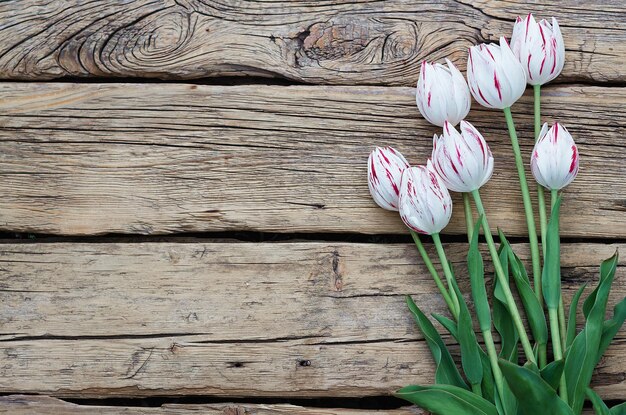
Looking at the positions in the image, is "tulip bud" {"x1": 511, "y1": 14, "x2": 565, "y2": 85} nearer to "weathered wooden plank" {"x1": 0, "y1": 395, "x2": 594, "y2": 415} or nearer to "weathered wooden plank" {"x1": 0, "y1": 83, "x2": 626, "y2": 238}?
"weathered wooden plank" {"x1": 0, "y1": 83, "x2": 626, "y2": 238}

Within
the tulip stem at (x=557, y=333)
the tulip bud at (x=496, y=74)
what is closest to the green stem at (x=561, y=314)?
the tulip stem at (x=557, y=333)

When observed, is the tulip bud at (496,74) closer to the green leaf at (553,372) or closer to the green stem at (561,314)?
the green stem at (561,314)

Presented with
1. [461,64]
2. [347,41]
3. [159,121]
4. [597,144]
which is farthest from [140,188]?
[597,144]

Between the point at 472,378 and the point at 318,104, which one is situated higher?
the point at 318,104

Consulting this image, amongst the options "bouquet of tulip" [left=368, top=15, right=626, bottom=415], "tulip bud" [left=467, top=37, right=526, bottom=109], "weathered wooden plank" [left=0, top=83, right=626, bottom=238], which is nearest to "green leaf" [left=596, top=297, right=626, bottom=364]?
"bouquet of tulip" [left=368, top=15, right=626, bottom=415]

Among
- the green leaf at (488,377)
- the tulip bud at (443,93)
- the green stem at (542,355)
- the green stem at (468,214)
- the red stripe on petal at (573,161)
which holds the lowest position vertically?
the green leaf at (488,377)

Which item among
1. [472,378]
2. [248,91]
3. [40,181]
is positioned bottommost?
[472,378]

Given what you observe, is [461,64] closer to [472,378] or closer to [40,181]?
[472,378]
